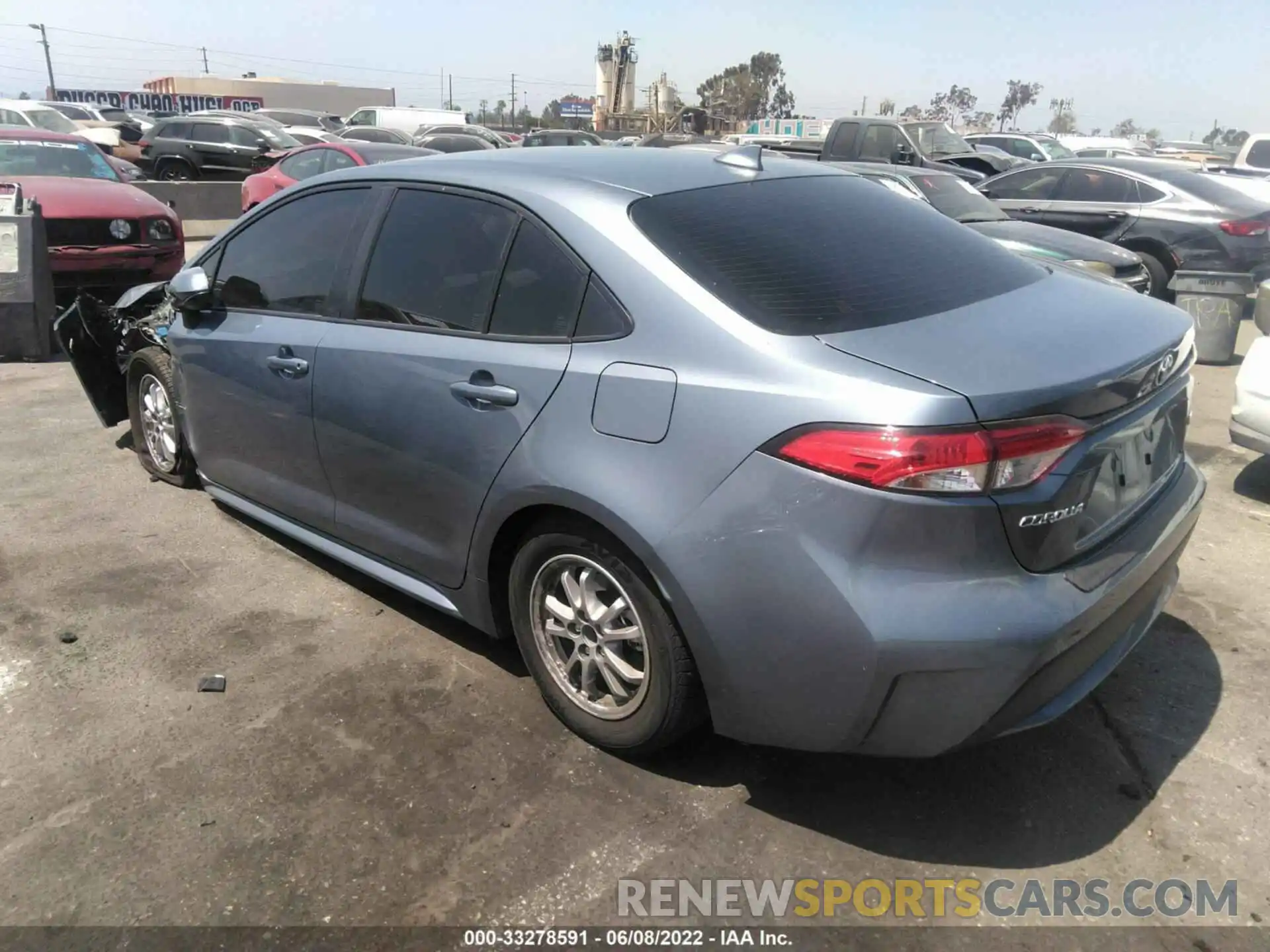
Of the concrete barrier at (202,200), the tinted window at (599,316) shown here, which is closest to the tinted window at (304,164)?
the concrete barrier at (202,200)

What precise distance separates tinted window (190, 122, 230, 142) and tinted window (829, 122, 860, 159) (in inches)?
472

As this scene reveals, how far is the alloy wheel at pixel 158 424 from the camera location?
16.6ft

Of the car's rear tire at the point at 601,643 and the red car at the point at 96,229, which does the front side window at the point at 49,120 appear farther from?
the car's rear tire at the point at 601,643

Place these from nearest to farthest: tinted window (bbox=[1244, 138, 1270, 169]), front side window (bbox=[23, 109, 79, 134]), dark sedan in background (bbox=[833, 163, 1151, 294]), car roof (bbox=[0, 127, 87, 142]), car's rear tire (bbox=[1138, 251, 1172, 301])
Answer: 1. dark sedan in background (bbox=[833, 163, 1151, 294])
2. car roof (bbox=[0, 127, 87, 142])
3. car's rear tire (bbox=[1138, 251, 1172, 301])
4. tinted window (bbox=[1244, 138, 1270, 169])
5. front side window (bbox=[23, 109, 79, 134])

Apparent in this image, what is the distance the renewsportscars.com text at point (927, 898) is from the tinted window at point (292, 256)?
233cm

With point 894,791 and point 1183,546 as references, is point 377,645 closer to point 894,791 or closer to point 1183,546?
point 894,791

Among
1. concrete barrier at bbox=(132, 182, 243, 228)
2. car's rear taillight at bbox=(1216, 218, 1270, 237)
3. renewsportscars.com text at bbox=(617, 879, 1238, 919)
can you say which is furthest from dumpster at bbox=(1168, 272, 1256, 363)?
concrete barrier at bbox=(132, 182, 243, 228)

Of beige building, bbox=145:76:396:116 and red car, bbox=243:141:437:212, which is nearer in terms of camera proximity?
red car, bbox=243:141:437:212

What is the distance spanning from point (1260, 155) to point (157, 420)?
18.6 metres

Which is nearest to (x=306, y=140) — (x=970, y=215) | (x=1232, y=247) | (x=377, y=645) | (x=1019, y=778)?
(x=970, y=215)

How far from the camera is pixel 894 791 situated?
2881 millimetres

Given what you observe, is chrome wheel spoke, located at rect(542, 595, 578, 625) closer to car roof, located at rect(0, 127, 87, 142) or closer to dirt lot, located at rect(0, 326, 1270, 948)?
dirt lot, located at rect(0, 326, 1270, 948)

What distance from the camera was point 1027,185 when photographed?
11.4 meters

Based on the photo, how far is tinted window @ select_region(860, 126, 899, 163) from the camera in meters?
15.2
